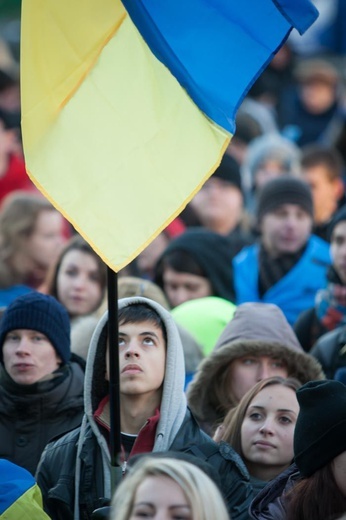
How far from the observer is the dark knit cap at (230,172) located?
41.7 feet

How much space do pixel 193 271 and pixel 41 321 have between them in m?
2.80

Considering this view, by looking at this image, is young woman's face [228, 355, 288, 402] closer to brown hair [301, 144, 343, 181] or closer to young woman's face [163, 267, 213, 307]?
young woman's face [163, 267, 213, 307]

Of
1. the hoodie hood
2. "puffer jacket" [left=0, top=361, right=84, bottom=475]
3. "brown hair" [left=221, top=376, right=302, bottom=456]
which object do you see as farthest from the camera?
"puffer jacket" [left=0, top=361, right=84, bottom=475]

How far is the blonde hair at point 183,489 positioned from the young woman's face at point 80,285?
14.3 feet

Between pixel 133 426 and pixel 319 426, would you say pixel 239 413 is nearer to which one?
pixel 133 426

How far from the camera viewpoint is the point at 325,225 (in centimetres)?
1191

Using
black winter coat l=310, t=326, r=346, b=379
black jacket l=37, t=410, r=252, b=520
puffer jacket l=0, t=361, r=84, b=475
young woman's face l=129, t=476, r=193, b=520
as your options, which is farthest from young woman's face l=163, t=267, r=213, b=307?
young woman's face l=129, t=476, r=193, b=520

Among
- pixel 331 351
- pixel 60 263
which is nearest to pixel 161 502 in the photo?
pixel 331 351

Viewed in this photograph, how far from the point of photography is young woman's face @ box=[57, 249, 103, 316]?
9.60 metres

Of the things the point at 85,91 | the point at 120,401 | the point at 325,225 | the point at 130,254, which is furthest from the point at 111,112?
the point at 325,225

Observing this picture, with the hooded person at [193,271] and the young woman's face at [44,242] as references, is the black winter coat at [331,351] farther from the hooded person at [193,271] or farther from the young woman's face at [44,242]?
the young woman's face at [44,242]

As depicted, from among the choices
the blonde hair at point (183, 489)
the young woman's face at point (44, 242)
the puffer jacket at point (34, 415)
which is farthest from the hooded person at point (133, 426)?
the young woman's face at point (44, 242)

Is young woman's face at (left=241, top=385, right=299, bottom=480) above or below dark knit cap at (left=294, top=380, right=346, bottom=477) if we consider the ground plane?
below

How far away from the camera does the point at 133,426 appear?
6438 mm
